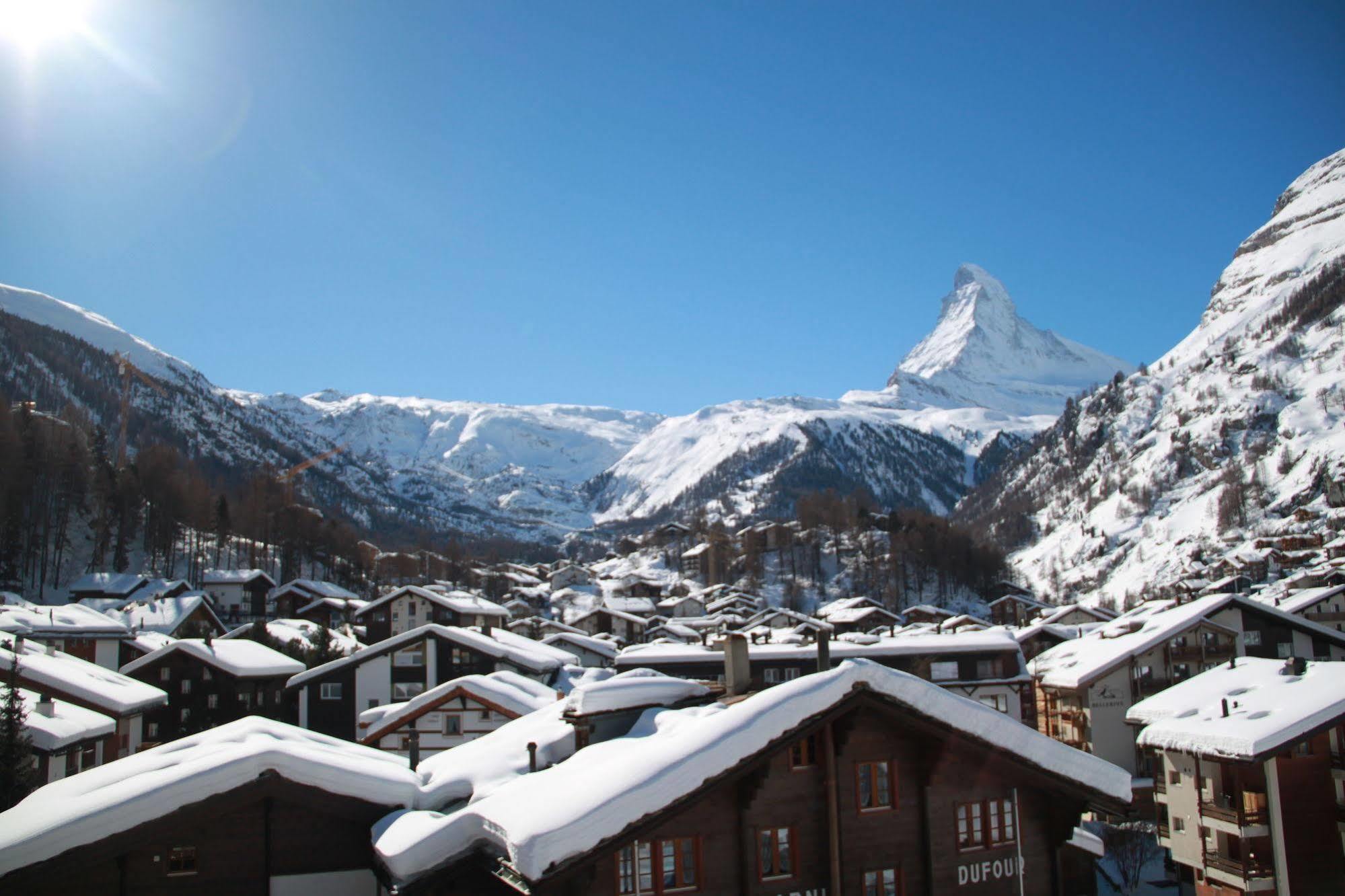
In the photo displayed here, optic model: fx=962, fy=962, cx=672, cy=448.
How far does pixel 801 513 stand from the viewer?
501 ft

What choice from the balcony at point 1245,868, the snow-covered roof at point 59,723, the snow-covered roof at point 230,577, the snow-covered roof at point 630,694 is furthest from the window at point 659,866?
the snow-covered roof at point 230,577

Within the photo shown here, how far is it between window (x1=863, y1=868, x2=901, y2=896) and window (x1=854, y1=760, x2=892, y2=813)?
2.84 feet

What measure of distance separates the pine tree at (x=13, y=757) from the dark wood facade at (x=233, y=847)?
35.0 ft

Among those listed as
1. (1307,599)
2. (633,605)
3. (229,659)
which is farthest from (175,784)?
(633,605)

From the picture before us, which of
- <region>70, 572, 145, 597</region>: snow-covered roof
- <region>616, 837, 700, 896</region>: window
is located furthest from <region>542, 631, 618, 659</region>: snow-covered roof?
<region>616, 837, 700, 896</region>: window

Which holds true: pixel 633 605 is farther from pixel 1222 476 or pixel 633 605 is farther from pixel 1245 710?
pixel 1222 476

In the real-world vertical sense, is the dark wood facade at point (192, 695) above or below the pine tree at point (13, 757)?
below

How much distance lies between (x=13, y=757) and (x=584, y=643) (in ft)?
152

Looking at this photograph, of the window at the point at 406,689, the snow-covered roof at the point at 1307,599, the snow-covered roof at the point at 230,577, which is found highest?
the snow-covered roof at the point at 230,577

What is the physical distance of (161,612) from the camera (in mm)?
73125

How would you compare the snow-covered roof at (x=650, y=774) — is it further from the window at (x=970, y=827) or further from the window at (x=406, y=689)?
the window at (x=406, y=689)

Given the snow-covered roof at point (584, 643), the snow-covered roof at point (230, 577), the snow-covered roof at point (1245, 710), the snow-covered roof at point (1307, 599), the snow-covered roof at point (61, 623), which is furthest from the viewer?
the snow-covered roof at point (230, 577)

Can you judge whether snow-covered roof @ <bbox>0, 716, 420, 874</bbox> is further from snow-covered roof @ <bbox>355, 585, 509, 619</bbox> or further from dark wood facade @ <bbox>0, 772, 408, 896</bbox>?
snow-covered roof @ <bbox>355, 585, 509, 619</bbox>

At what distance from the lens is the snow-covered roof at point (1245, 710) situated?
23.1m
